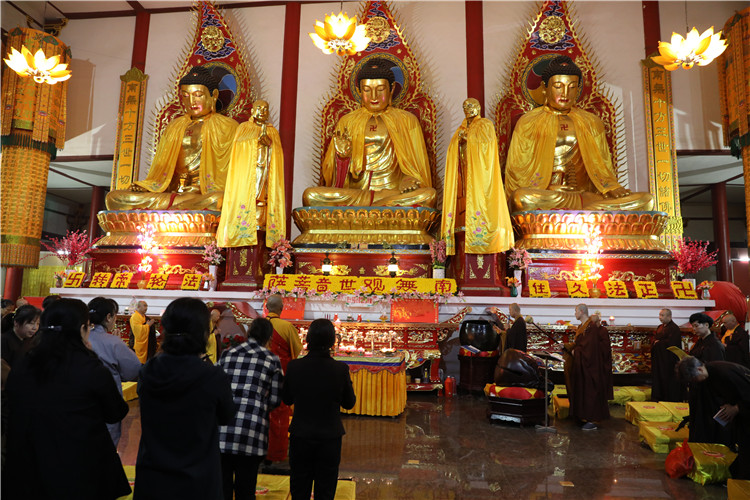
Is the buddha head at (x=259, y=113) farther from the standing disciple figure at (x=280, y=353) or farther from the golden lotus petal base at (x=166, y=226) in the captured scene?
the standing disciple figure at (x=280, y=353)

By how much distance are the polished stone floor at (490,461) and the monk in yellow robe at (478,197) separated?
9.74 ft

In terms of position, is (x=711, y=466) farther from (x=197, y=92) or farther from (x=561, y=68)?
(x=197, y=92)

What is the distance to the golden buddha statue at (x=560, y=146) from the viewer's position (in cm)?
918

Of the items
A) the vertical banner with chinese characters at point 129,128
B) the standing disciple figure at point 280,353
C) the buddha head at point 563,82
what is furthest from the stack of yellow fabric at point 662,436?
the vertical banner with chinese characters at point 129,128

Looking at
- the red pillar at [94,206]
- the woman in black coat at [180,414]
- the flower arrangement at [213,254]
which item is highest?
the red pillar at [94,206]

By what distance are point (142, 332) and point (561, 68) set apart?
7.69 metres

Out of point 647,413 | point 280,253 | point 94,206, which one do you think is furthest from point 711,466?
point 94,206

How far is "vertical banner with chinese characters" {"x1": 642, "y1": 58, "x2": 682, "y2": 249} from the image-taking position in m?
9.22

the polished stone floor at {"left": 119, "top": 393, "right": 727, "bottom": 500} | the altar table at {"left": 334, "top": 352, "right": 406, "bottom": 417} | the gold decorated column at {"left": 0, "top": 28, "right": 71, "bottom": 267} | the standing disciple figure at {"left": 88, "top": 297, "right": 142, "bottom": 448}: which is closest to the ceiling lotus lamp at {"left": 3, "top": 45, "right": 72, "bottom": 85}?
the gold decorated column at {"left": 0, "top": 28, "right": 71, "bottom": 267}

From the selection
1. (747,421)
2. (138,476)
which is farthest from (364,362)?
(138,476)

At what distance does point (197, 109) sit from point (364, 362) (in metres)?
6.47

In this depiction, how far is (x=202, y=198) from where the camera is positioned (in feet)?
29.0

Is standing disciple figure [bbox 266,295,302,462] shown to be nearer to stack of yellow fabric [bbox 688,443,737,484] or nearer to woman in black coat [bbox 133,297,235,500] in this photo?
woman in black coat [bbox 133,297,235,500]

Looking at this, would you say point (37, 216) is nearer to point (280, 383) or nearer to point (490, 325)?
point (490, 325)
